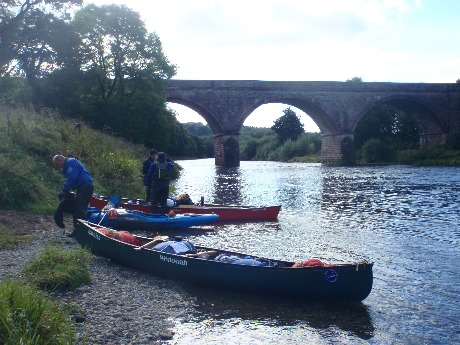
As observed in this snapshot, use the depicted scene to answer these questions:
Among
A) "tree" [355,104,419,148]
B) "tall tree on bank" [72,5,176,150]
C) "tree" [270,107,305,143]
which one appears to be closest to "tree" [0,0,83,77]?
"tall tree on bank" [72,5,176,150]

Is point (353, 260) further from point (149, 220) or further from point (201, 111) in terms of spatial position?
point (201, 111)

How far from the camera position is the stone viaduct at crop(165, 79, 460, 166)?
4362 cm

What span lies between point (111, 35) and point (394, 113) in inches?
2041

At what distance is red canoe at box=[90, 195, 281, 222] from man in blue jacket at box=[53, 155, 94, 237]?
2753mm

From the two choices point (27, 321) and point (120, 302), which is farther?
point (120, 302)

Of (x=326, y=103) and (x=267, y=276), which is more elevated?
(x=326, y=103)

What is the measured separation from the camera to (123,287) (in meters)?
7.09

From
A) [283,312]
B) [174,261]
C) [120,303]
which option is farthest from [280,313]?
[120,303]

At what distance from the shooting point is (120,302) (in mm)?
6340

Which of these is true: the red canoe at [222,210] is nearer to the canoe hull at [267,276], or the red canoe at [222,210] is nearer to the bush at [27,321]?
the canoe hull at [267,276]

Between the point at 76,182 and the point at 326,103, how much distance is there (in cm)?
3949

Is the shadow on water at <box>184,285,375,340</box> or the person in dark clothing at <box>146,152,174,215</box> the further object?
the person in dark clothing at <box>146,152,174,215</box>

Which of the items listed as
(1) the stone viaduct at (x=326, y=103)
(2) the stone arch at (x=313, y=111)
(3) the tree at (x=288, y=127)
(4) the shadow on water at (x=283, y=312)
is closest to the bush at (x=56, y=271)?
(4) the shadow on water at (x=283, y=312)

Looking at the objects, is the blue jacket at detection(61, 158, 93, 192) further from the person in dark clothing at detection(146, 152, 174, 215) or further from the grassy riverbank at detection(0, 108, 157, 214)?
the person in dark clothing at detection(146, 152, 174, 215)
